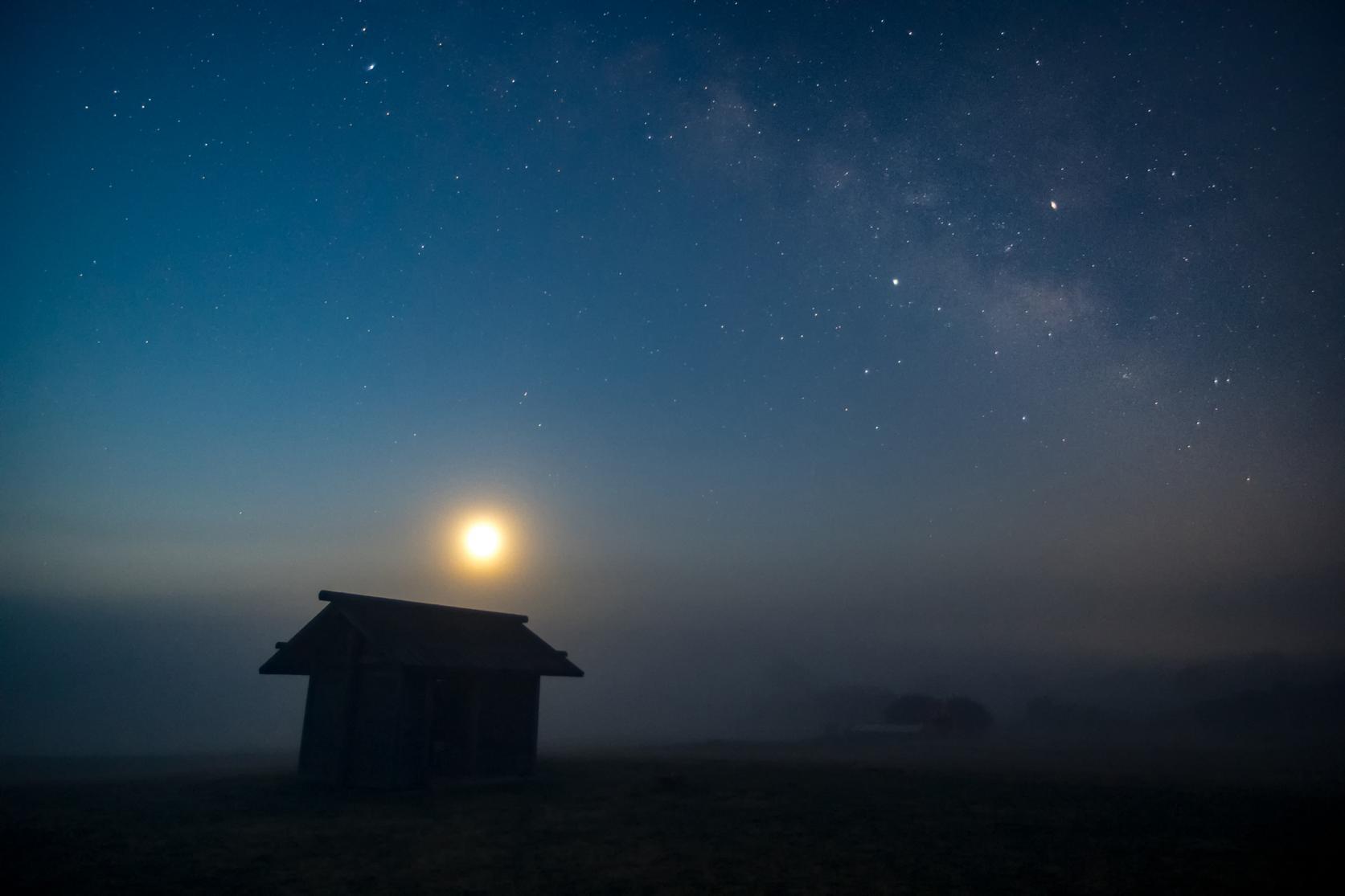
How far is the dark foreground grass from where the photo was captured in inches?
509

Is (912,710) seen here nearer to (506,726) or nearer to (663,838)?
(506,726)

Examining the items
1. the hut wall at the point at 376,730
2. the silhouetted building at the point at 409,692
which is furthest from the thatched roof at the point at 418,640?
the hut wall at the point at 376,730

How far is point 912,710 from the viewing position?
92.8 m

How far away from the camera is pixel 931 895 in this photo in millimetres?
12070

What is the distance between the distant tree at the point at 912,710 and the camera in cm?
8931

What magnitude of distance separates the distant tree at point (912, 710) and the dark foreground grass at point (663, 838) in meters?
68.0

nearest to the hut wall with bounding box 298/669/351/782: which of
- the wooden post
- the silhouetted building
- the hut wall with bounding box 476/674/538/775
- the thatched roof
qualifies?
the silhouetted building

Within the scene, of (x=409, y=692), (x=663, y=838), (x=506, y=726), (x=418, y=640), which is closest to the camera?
(x=663, y=838)

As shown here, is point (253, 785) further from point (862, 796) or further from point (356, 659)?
point (862, 796)

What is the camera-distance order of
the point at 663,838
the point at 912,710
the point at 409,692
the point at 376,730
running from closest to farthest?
1. the point at 663,838
2. the point at 376,730
3. the point at 409,692
4. the point at 912,710

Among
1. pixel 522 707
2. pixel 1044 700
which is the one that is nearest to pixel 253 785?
pixel 522 707

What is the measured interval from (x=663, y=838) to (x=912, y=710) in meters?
85.5

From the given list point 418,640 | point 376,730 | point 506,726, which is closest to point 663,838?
point 376,730

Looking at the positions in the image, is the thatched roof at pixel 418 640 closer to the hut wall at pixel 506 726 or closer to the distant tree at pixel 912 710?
the hut wall at pixel 506 726
